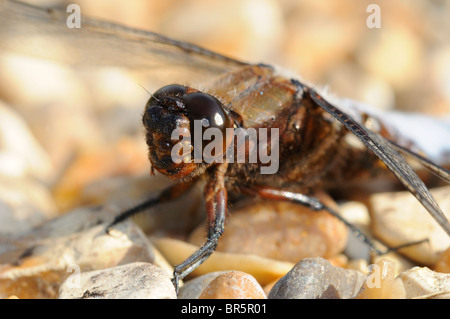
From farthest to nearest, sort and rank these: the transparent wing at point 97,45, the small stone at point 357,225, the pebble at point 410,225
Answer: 1. the transparent wing at point 97,45
2. the small stone at point 357,225
3. the pebble at point 410,225

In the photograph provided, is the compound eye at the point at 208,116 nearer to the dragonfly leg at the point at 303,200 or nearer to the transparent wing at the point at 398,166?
the dragonfly leg at the point at 303,200

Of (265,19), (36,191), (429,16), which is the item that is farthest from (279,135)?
(429,16)

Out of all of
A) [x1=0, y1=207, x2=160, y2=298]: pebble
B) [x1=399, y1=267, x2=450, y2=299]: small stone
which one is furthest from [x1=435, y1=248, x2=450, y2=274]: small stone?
[x1=0, y1=207, x2=160, y2=298]: pebble

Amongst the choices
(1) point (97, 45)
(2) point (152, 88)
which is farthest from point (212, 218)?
(2) point (152, 88)

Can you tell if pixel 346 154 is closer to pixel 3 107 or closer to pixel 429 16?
pixel 3 107

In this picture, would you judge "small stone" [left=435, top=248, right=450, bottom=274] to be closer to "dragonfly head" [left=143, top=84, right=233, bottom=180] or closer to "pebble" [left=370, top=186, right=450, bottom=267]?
"pebble" [left=370, top=186, right=450, bottom=267]

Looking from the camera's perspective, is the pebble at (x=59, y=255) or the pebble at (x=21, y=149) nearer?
the pebble at (x=59, y=255)

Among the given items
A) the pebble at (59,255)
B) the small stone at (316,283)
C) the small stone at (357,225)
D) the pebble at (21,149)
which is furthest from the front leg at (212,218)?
the pebble at (21,149)
